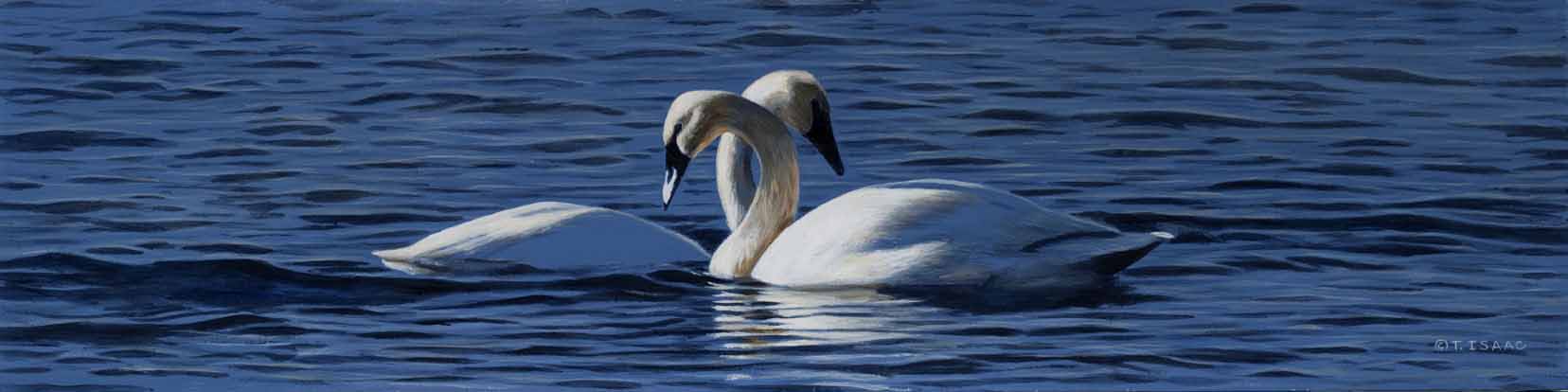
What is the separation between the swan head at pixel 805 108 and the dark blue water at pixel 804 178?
702 millimetres

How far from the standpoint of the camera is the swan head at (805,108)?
453 inches

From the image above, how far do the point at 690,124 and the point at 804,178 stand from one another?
2.11m

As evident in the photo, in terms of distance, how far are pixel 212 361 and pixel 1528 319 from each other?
4100 mm

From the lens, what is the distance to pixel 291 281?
10.4 m

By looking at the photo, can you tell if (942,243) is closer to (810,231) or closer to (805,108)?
(810,231)

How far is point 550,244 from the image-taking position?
35.2 ft

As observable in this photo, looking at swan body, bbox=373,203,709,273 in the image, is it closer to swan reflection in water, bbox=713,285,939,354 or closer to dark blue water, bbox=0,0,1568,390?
dark blue water, bbox=0,0,1568,390

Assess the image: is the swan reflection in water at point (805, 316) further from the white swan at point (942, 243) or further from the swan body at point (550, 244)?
the swan body at point (550, 244)

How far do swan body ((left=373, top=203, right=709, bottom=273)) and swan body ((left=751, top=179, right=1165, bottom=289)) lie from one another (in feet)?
2.30

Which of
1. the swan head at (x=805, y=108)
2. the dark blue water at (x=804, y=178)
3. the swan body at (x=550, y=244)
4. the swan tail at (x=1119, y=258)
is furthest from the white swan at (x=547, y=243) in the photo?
the swan tail at (x=1119, y=258)

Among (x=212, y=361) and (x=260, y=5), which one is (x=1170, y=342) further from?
(x=260, y=5)

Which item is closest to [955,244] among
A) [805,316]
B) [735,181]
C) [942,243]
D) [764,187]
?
[942,243]

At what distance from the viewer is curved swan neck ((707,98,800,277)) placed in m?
11.0

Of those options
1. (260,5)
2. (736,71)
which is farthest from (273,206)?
(260,5)
